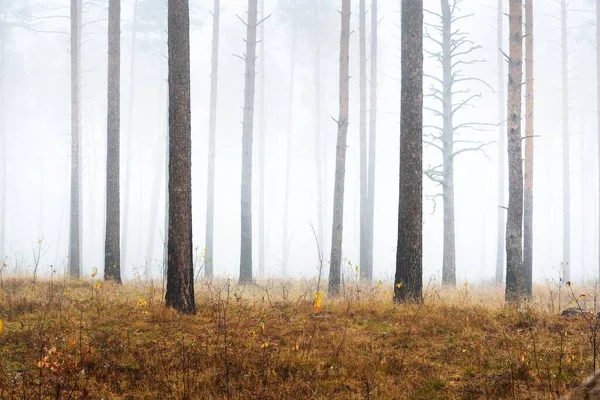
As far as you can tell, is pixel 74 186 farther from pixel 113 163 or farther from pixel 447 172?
pixel 447 172

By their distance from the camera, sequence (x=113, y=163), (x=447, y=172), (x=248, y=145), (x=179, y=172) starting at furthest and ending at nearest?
(x=447, y=172)
(x=248, y=145)
(x=113, y=163)
(x=179, y=172)

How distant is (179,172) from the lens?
7551 millimetres

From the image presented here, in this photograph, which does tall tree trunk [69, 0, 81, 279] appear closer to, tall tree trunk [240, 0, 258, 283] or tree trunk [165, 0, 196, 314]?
tall tree trunk [240, 0, 258, 283]

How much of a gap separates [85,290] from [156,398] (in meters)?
6.34

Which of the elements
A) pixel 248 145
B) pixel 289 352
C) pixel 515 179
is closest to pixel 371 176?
pixel 248 145

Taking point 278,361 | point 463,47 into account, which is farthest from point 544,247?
point 278,361

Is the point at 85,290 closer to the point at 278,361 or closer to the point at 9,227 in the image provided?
the point at 278,361

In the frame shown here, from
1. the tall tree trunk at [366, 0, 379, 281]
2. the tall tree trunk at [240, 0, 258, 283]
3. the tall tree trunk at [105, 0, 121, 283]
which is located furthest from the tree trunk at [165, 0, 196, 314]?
the tall tree trunk at [366, 0, 379, 281]

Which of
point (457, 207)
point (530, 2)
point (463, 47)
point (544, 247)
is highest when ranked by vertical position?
point (463, 47)

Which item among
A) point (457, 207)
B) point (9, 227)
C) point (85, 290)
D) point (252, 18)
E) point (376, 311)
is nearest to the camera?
point (376, 311)

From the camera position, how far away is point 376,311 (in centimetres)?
755

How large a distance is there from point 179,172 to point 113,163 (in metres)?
6.15

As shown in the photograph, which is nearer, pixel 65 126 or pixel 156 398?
pixel 156 398

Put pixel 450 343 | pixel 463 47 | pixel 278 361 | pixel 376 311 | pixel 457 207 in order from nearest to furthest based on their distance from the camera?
pixel 278 361 < pixel 450 343 < pixel 376 311 < pixel 463 47 < pixel 457 207
